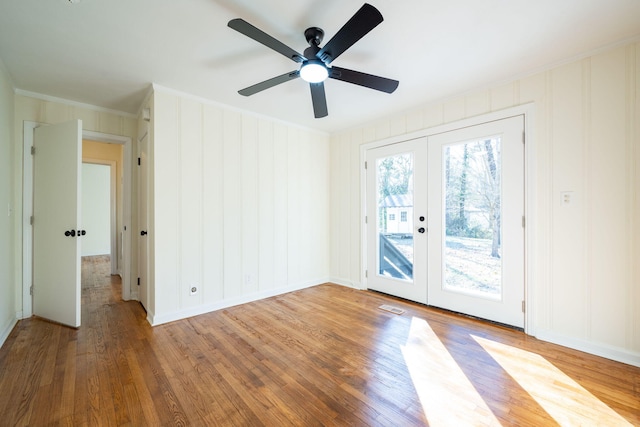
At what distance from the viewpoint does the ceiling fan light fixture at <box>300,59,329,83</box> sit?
6.13ft

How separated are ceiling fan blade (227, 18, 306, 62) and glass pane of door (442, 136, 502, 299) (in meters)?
2.09

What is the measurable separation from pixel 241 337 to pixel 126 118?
10.4 feet

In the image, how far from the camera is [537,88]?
248 centimetres

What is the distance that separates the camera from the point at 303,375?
6.24 ft

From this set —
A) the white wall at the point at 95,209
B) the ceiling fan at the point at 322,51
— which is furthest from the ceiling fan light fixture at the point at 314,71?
the white wall at the point at 95,209

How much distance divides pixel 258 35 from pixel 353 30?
22.1 inches

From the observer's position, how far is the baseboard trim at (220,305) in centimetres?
279

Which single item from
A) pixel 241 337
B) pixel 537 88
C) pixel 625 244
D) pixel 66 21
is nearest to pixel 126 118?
pixel 66 21

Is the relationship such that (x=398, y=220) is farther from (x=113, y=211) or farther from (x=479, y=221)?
(x=113, y=211)

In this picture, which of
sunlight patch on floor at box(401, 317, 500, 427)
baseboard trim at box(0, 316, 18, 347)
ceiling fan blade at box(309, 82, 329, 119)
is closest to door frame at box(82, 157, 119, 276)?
baseboard trim at box(0, 316, 18, 347)

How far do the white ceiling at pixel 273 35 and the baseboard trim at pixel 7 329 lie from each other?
7.70ft

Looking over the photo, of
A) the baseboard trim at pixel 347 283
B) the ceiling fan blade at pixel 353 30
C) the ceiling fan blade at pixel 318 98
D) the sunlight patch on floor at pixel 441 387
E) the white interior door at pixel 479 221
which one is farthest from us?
the baseboard trim at pixel 347 283

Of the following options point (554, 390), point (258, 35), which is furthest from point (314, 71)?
point (554, 390)

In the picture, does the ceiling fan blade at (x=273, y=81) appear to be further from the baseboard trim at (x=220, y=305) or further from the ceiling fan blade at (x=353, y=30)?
the baseboard trim at (x=220, y=305)
